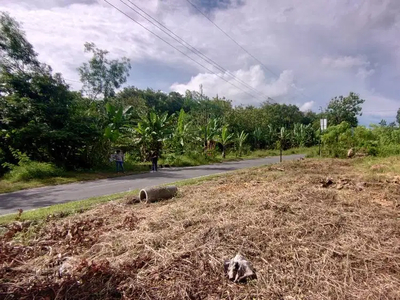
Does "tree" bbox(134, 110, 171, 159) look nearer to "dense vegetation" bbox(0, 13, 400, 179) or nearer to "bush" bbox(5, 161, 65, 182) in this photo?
"dense vegetation" bbox(0, 13, 400, 179)

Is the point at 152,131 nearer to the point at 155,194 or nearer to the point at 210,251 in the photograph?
the point at 155,194

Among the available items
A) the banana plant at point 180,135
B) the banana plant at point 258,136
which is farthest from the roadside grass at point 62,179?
the banana plant at point 258,136

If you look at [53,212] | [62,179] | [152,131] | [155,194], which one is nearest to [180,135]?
[152,131]

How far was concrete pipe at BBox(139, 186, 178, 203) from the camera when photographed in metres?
5.86

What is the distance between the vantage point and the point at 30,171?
10164 mm

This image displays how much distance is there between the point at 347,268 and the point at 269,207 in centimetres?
197

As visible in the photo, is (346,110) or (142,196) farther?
(346,110)

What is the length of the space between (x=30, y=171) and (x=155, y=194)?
7349mm

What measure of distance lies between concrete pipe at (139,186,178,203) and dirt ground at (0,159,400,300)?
0.66m

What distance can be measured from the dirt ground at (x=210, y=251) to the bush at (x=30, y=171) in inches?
259

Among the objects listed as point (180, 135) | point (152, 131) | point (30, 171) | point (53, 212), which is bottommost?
point (53, 212)

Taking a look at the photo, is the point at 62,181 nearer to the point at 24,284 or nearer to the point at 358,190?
the point at 24,284

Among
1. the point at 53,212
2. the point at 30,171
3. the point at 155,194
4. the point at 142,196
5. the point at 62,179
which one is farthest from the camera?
the point at 62,179

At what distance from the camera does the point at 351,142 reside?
55.2 feet
